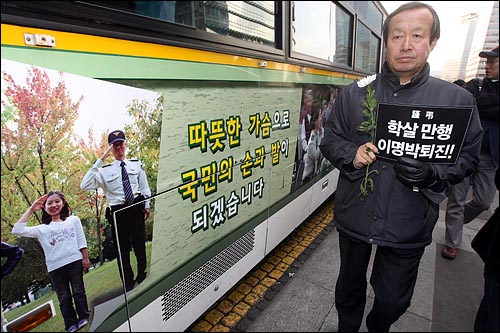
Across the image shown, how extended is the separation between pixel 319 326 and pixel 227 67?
1884 mm

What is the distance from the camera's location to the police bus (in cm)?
116

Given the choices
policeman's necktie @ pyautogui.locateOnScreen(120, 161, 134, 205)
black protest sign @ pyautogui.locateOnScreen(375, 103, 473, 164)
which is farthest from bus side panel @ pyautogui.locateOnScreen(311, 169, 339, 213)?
policeman's necktie @ pyautogui.locateOnScreen(120, 161, 134, 205)

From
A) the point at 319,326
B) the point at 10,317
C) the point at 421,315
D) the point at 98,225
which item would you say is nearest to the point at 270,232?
the point at 319,326

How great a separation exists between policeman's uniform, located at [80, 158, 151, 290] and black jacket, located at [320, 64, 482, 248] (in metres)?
1.05

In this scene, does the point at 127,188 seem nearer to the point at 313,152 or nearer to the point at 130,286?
the point at 130,286

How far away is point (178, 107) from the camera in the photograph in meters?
1.55

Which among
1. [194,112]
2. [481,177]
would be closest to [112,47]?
[194,112]

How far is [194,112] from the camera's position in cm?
165

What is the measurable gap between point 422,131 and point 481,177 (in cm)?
211

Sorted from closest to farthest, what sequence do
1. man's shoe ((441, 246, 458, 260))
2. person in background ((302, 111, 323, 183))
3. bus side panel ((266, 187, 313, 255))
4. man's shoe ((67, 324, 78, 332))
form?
man's shoe ((67, 324, 78, 332)), bus side panel ((266, 187, 313, 255)), man's shoe ((441, 246, 458, 260)), person in background ((302, 111, 323, 183))

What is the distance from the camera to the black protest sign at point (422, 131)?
1.42 m

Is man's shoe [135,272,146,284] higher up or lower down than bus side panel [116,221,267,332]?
higher up

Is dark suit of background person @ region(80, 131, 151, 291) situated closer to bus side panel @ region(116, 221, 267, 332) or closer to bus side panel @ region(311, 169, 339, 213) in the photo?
bus side panel @ region(116, 221, 267, 332)

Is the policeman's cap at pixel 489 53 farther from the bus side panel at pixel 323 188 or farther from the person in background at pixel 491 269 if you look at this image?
the bus side panel at pixel 323 188
